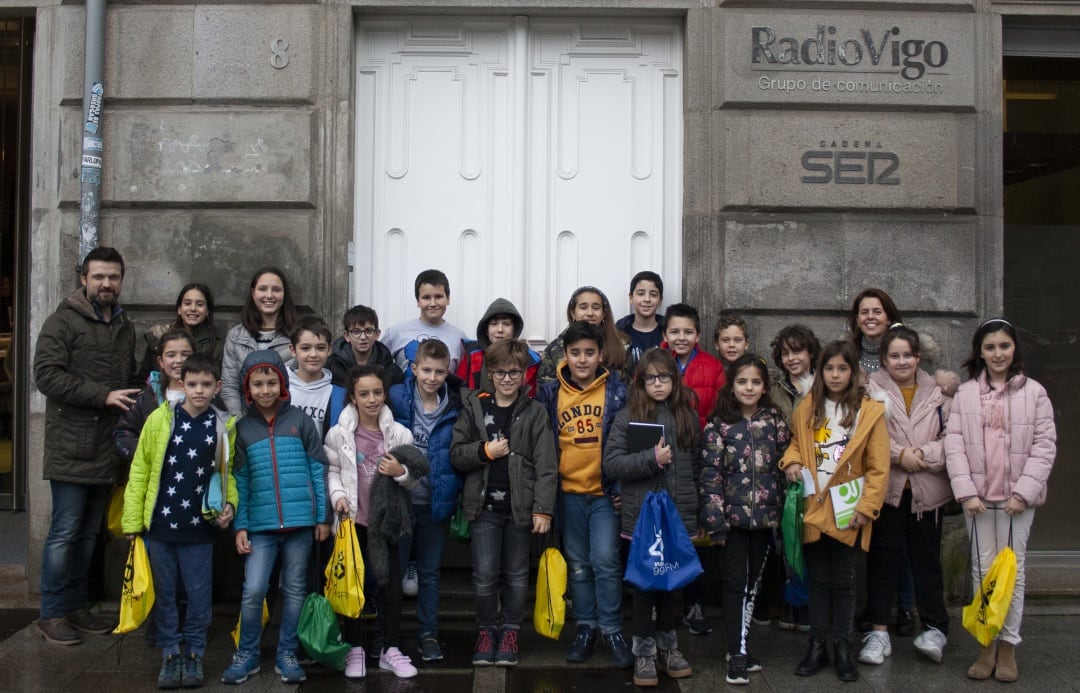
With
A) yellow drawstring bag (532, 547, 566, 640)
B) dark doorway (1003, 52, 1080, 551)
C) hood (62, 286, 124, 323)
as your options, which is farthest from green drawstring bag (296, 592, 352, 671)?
dark doorway (1003, 52, 1080, 551)

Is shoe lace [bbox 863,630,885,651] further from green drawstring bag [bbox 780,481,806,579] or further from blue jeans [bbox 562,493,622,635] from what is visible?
blue jeans [bbox 562,493,622,635]

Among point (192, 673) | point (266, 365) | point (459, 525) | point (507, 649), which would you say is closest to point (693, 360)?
point (459, 525)

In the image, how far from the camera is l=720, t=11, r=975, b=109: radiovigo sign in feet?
21.2

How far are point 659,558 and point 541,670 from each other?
882 millimetres

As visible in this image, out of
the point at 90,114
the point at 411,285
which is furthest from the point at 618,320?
the point at 90,114

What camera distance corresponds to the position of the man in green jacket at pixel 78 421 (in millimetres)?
5566

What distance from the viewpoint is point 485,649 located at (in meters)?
5.27

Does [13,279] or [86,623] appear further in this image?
[13,279]

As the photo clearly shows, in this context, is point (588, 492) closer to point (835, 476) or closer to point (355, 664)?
point (835, 476)

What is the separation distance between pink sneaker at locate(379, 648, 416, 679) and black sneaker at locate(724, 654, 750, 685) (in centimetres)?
155

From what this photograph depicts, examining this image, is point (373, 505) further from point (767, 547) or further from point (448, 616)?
point (767, 547)

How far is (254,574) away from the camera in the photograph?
5.04 meters

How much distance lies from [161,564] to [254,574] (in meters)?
0.44

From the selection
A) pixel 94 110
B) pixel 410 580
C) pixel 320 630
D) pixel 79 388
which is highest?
pixel 94 110
